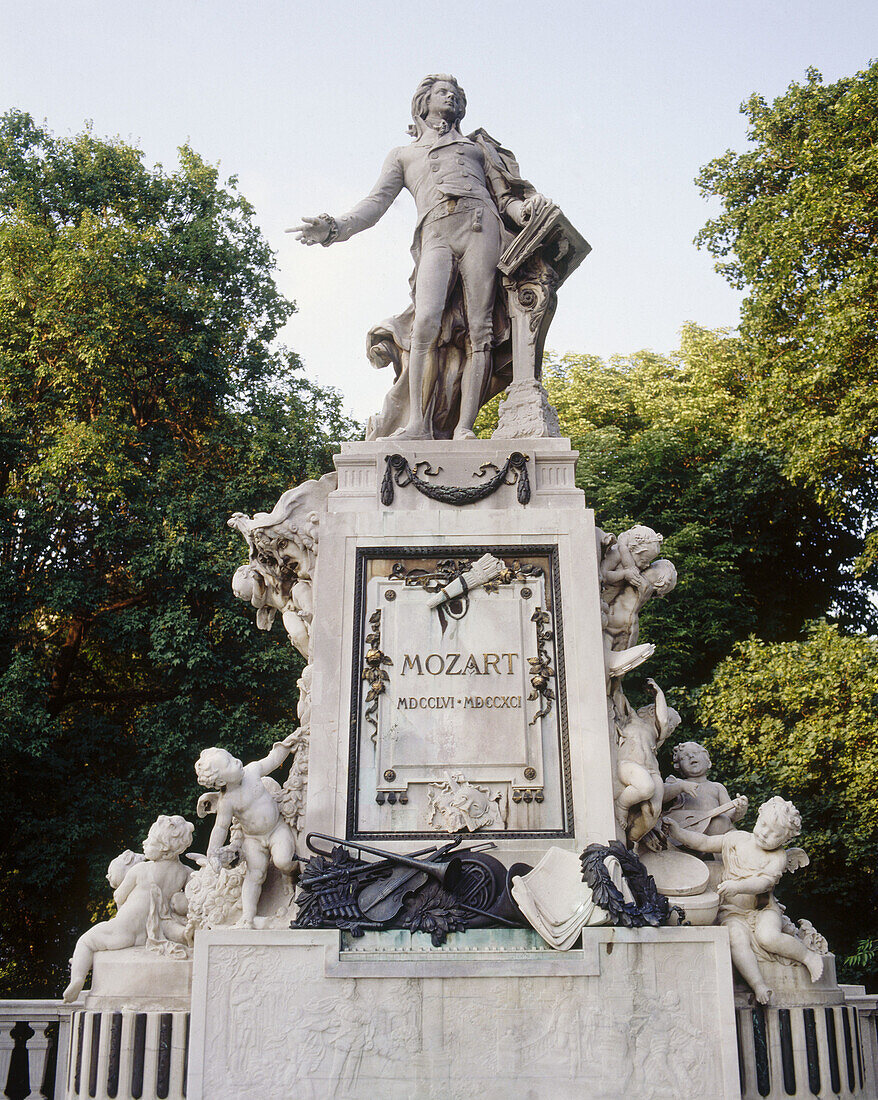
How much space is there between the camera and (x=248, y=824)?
7.72 meters

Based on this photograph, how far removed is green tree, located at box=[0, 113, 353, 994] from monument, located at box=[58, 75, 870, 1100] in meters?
8.91

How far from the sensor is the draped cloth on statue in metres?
10.1

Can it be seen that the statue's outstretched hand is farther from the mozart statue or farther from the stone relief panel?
the stone relief panel

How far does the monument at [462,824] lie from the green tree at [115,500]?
8909mm

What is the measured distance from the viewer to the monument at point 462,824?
636 cm


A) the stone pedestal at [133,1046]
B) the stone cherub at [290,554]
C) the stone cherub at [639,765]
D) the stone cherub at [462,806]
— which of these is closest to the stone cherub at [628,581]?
the stone cherub at [639,765]

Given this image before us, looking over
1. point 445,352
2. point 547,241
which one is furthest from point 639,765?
point 547,241

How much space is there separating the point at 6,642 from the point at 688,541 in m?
11.9

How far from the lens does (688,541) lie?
2075cm

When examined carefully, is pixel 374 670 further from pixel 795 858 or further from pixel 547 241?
pixel 547 241

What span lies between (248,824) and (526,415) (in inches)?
161

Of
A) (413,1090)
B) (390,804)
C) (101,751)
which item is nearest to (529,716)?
(390,804)

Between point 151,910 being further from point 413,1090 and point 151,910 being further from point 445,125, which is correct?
point 445,125

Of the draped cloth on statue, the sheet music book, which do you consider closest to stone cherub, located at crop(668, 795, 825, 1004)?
the draped cloth on statue
